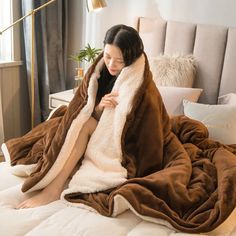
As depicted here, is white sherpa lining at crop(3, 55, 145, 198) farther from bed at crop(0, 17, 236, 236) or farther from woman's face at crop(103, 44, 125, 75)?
bed at crop(0, 17, 236, 236)

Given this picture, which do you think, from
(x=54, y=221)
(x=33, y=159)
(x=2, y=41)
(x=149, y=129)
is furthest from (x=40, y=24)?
(x=54, y=221)

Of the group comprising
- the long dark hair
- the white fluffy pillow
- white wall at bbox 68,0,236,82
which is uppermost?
white wall at bbox 68,0,236,82

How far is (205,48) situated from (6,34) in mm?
1577

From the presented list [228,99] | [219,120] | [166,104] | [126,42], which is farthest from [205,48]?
[126,42]

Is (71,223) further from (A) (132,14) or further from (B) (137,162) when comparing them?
(A) (132,14)

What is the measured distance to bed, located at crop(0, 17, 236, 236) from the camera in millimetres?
1295

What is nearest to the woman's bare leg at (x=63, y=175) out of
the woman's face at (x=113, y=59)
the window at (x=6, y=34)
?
the woman's face at (x=113, y=59)

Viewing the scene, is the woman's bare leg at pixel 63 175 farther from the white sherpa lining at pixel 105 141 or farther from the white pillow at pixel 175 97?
the white pillow at pixel 175 97

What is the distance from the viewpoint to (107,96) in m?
1.71

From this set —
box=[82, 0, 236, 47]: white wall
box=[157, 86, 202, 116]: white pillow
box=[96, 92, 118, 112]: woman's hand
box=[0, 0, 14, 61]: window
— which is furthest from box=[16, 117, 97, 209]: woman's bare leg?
box=[0, 0, 14, 61]: window

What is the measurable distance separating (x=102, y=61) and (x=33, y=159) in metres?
0.60

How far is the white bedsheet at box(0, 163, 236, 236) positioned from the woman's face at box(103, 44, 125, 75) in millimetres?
652

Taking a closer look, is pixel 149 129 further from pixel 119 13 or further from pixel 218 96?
pixel 119 13

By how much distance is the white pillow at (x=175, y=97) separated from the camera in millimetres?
2264
